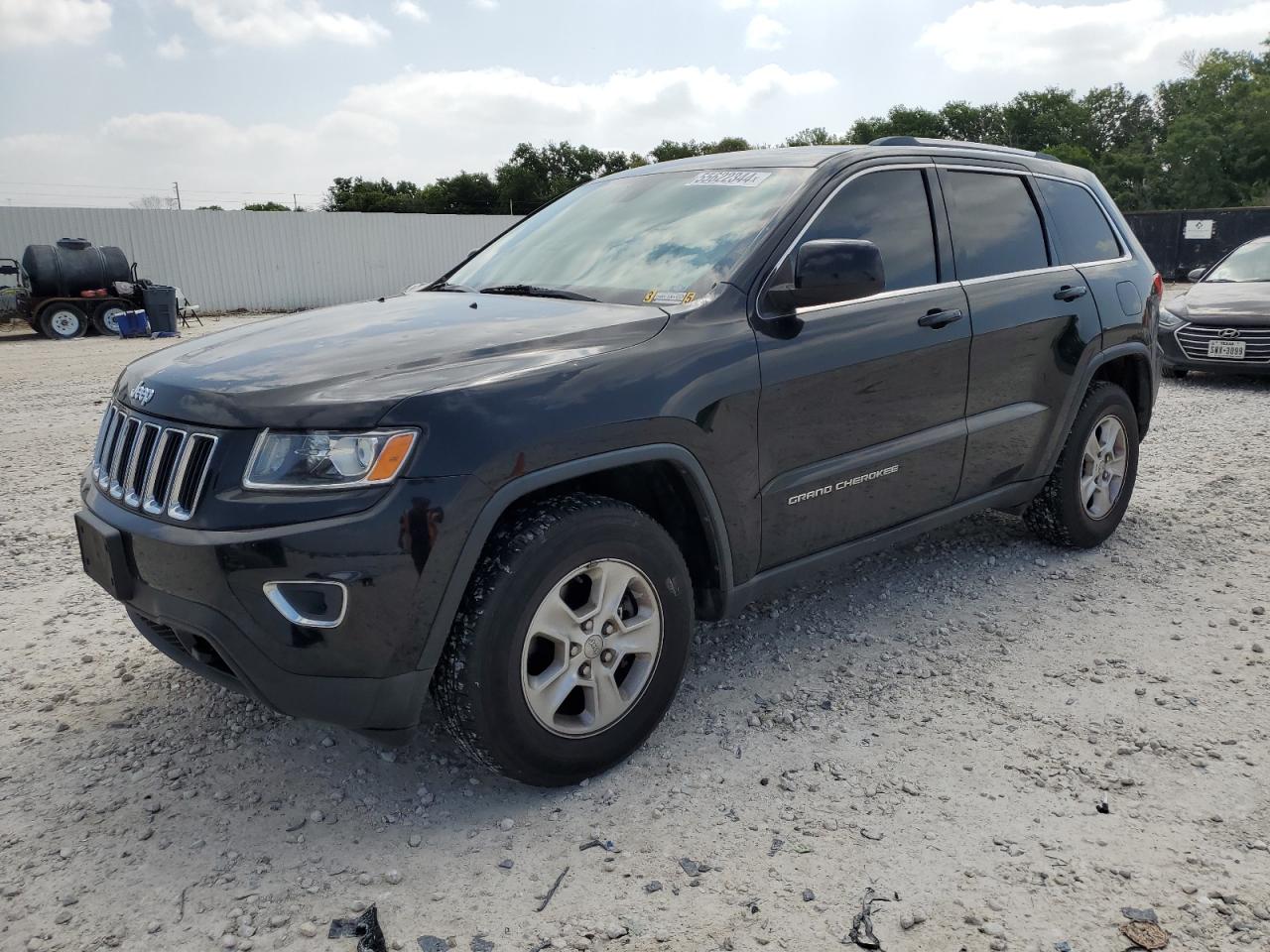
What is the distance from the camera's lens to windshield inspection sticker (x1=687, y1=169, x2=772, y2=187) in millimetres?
3602

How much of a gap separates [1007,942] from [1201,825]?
2.65ft

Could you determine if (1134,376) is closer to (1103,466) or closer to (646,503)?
(1103,466)

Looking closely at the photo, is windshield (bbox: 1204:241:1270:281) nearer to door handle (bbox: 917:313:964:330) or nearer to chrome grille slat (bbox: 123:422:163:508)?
door handle (bbox: 917:313:964:330)

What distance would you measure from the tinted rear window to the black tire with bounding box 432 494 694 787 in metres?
2.84

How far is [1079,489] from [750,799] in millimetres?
2678

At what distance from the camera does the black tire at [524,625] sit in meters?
2.57

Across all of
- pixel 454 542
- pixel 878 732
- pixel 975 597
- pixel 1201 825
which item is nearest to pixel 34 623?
pixel 454 542

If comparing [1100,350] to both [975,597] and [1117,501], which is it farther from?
[975,597]

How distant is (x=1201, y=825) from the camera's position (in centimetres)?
267

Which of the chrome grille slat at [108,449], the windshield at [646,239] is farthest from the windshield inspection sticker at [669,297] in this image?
the chrome grille slat at [108,449]

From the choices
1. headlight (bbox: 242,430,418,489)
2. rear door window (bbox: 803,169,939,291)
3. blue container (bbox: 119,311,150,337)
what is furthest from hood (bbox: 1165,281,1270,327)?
blue container (bbox: 119,311,150,337)

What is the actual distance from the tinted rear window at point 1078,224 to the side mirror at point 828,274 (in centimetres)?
187

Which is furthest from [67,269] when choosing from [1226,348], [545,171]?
[545,171]

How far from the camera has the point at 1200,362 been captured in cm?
1018
